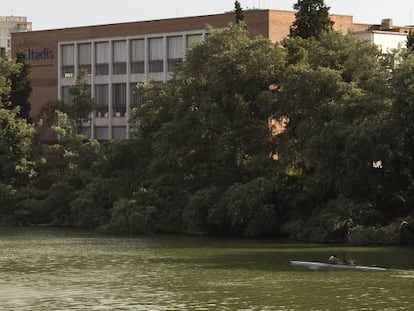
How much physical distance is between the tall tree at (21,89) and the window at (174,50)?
13838mm

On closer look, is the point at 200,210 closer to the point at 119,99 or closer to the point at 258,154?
the point at 258,154

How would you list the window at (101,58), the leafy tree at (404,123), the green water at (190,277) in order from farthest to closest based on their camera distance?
the window at (101,58) < the leafy tree at (404,123) < the green water at (190,277)

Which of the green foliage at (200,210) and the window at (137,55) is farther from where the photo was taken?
the window at (137,55)

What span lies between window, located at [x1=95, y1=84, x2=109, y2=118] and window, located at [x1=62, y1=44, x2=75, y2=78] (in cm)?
358

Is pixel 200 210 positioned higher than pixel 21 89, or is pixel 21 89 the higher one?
pixel 21 89

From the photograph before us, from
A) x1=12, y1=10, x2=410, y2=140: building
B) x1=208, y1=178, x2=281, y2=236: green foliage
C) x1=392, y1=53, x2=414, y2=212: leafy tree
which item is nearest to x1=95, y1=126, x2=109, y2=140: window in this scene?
x1=12, y1=10, x2=410, y2=140: building

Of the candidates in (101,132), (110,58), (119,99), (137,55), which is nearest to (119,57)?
(110,58)

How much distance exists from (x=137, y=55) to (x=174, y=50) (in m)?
4.83

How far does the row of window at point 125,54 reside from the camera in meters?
113

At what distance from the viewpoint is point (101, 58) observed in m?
119

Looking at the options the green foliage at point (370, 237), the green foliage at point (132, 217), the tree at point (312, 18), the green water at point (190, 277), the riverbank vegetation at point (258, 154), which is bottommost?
the green water at point (190, 277)

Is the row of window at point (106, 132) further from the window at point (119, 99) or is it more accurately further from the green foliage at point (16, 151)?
the green foliage at point (16, 151)

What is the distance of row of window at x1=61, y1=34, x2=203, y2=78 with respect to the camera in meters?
113

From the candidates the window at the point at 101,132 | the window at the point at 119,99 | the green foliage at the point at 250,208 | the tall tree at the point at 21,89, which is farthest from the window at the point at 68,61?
the green foliage at the point at 250,208
